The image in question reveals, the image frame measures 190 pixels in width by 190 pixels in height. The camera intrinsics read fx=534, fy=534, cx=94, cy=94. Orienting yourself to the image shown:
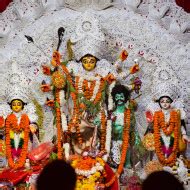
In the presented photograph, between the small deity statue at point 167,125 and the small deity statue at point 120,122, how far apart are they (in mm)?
222

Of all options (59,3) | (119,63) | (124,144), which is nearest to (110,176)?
(124,144)

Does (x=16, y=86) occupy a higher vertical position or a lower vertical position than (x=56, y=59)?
lower

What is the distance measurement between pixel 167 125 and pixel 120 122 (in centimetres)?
50

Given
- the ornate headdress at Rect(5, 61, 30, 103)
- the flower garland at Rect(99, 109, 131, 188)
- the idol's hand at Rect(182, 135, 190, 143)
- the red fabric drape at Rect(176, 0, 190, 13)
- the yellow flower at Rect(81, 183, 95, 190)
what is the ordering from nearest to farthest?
the yellow flower at Rect(81, 183, 95, 190) < the flower garland at Rect(99, 109, 131, 188) < the idol's hand at Rect(182, 135, 190, 143) < the ornate headdress at Rect(5, 61, 30, 103) < the red fabric drape at Rect(176, 0, 190, 13)

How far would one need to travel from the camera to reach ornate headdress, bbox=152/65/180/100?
227 inches

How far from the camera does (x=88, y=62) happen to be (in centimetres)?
579

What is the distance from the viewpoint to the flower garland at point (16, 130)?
221 inches

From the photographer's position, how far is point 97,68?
586cm

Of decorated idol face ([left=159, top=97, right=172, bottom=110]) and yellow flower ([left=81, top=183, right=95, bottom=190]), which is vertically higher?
decorated idol face ([left=159, top=97, right=172, bottom=110])

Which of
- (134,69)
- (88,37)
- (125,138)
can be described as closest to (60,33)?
(88,37)

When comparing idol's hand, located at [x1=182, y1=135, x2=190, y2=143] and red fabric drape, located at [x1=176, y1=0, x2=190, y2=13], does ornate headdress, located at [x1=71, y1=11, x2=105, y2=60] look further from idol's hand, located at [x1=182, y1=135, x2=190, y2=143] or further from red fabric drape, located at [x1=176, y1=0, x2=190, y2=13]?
idol's hand, located at [x1=182, y1=135, x2=190, y2=143]

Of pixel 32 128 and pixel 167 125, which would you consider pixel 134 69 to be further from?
pixel 32 128

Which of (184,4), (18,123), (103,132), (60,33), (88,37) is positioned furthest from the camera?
(184,4)

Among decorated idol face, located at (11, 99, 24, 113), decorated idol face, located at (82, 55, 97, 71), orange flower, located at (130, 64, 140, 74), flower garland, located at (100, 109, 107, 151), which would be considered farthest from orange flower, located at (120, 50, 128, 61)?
decorated idol face, located at (11, 99, 24, 113)
